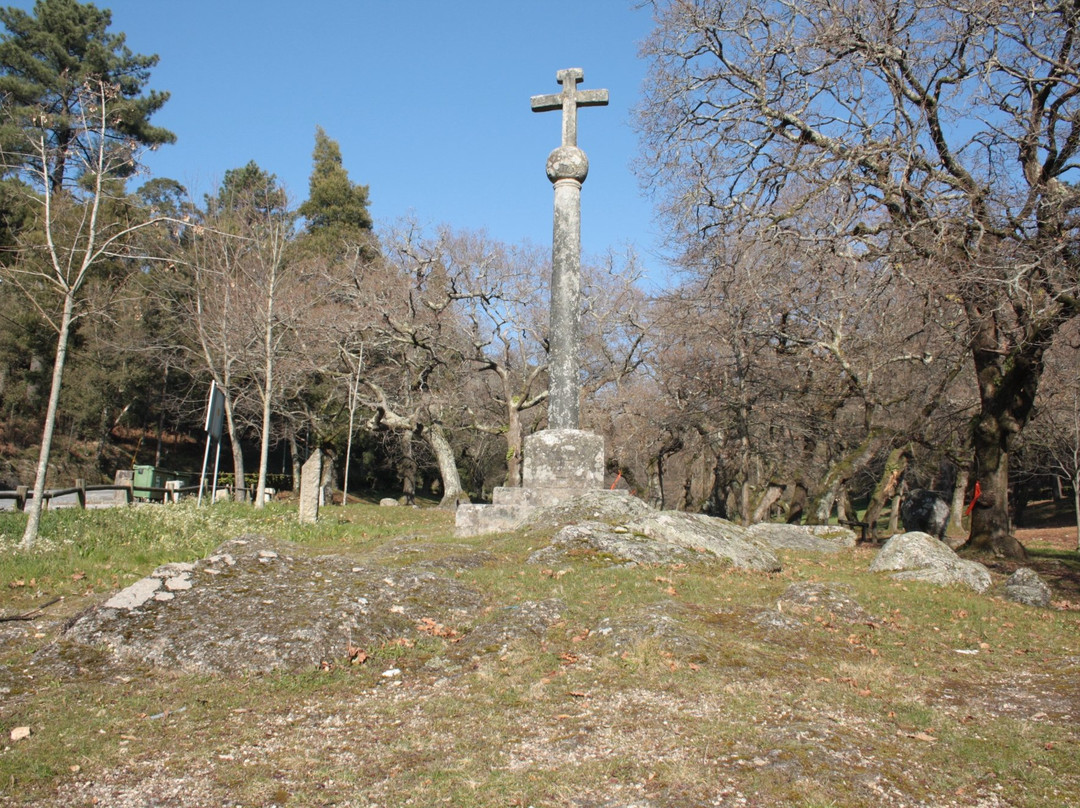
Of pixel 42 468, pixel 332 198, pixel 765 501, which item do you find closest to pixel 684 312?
pixel 765 501

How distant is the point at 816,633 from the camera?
668 cm

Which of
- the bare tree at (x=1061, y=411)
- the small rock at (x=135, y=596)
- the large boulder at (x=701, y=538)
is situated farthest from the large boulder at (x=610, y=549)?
the bare tree at (x=1061, y=411)

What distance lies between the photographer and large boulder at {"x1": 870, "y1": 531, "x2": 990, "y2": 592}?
10.3m

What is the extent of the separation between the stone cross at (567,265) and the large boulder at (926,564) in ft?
17.0

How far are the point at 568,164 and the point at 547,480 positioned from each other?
18.0ft

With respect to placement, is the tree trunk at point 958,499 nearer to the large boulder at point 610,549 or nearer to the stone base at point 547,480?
the stone base at point 547,480

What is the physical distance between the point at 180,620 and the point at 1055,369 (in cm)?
2208

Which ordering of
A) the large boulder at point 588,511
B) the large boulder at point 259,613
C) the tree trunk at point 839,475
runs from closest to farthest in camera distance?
the large boulder at point 259,613 → the large boulder at point 588,511 → the tree trunk at point 839,475

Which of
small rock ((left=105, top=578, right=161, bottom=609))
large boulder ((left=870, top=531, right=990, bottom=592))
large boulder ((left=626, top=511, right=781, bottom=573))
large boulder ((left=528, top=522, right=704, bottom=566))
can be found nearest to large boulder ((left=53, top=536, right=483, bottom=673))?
small rock ((left=105, top=578, right=161, bottom=609))

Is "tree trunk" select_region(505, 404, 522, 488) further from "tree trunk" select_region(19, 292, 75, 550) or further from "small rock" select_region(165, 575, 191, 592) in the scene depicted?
"small rock" select_region(165, 575, 191, 592)

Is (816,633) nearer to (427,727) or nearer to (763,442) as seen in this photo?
(427,727)

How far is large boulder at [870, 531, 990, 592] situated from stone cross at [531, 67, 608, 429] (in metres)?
5.19

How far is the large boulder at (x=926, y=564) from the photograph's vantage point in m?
Answer: 10.3

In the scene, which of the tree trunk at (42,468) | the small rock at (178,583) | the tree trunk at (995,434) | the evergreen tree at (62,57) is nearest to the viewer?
the small rock at (178,583)
